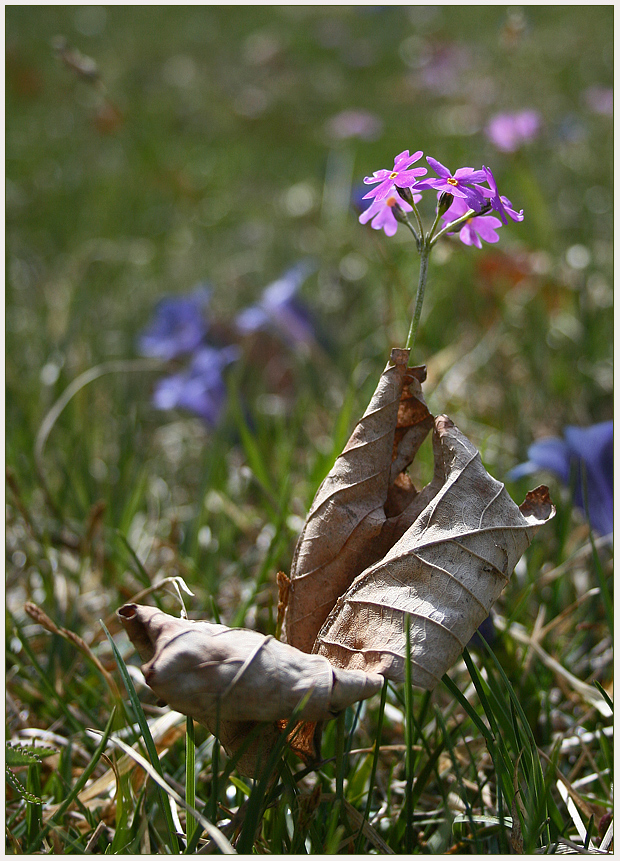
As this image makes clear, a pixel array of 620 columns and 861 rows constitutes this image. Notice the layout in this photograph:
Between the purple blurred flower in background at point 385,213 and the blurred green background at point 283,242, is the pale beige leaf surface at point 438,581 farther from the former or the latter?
the blurred green background at point 283,242

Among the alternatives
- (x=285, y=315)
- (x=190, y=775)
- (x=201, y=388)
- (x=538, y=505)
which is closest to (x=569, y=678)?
(x=538, y=505)

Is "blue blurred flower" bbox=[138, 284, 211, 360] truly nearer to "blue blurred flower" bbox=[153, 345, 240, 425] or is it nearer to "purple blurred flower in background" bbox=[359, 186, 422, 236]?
"blue blurred flower" bbox=[153, 345, 240, 425]

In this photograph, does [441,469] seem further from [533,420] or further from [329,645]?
[533,420]

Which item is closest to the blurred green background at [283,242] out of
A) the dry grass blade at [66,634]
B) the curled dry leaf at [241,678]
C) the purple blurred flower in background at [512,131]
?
the purple blurred flower in background at [512,131]

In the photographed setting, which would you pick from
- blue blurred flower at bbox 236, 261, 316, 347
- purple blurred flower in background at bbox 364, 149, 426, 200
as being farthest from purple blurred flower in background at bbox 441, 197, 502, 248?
blue blurred flower at bbox 236, 261, 316, 347

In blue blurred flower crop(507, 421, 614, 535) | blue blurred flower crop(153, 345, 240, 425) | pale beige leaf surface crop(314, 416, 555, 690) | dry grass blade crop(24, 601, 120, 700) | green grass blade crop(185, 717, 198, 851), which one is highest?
blue blurred flower crop(153, 345, 240, 425)

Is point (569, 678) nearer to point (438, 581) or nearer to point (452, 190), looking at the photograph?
point (438, 581)

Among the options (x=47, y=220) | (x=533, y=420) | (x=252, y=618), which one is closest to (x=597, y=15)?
(x=47, y=220)
